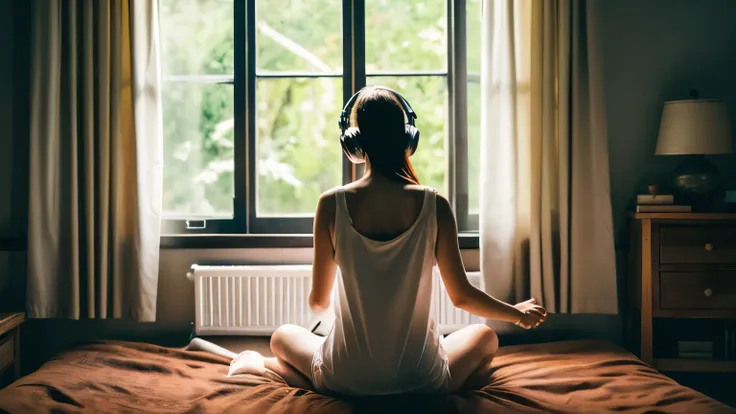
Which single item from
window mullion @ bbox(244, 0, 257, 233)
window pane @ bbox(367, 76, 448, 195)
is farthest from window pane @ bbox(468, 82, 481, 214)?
window mullion @ bbox(244, 0, 257, 233)

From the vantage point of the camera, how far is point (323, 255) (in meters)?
1.92

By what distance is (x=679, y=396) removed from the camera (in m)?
1.95

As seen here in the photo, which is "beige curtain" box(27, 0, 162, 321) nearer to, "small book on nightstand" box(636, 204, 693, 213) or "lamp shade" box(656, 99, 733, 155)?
"small book on nightstand" box(636, 204, 693, 213)

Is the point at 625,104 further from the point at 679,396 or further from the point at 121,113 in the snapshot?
the point at 121,113

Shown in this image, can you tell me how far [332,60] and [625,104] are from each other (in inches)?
49.6

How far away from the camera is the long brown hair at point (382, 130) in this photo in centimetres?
182

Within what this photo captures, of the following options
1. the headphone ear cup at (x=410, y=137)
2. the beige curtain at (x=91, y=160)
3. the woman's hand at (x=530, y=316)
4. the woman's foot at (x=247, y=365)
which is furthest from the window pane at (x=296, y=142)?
the woman's hand at (x=530, y=316)

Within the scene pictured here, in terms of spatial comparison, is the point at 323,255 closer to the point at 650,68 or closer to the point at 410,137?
the point at 410,137

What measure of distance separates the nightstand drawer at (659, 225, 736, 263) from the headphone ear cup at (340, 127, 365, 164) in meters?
1.39

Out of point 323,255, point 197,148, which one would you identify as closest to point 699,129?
point 323,255

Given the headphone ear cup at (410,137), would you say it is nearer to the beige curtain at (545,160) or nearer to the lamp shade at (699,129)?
the beige curtain at (545,160)

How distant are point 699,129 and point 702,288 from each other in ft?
1.98

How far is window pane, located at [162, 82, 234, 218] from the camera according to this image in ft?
9.64

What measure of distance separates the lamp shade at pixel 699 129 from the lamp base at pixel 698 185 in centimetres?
10
